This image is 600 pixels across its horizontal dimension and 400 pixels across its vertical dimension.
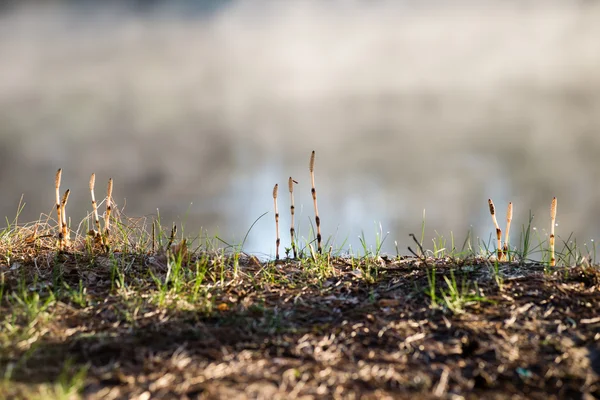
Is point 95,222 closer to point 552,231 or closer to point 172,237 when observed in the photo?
point 172,237

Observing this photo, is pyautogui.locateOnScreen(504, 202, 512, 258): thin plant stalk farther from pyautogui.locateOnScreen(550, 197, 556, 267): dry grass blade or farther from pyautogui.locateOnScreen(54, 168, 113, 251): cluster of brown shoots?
pyautogui.locateOnScreen(54, 168, 113, 251): cluster of brown shoots

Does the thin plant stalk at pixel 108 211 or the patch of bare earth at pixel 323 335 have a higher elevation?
the thin plant stalk at pixel 108 211

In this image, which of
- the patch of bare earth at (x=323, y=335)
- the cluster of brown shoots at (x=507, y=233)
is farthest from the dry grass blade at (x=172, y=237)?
the cluster of brown shoots at (x=507, y=233)

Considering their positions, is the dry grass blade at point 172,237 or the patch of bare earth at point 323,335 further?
the dry grass blade at point 172,237

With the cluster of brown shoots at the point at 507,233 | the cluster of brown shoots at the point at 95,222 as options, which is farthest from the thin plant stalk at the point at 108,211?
the cluster of brown shoots at the point at 507,233

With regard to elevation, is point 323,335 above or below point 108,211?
below

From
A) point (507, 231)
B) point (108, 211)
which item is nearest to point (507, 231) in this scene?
point (507, 231)

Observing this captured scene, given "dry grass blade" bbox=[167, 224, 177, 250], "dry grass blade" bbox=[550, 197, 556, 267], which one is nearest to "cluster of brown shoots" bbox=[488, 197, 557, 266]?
"dry grass blade" bbox=[550, 197, 556, 267]

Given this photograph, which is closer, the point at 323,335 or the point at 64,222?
the point at 323,335

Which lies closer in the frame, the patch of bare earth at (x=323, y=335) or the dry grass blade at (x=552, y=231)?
the patch of bare earth at (x=323, y=335)

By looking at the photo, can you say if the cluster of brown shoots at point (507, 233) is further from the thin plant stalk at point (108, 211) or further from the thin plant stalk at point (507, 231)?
the thin plant stalk at point (108, 211)

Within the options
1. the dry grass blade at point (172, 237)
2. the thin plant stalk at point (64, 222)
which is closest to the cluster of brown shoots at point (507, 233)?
the dry grass blade at point (172, 237)

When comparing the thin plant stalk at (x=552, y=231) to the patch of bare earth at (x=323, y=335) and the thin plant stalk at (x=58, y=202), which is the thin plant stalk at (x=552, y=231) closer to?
the patch of bare earth at (x=323, y=335)

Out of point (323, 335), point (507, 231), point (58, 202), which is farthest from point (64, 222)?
point (507, 231)
